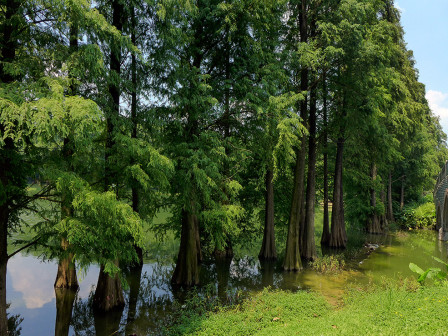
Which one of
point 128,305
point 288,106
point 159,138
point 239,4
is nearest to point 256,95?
point 288,106

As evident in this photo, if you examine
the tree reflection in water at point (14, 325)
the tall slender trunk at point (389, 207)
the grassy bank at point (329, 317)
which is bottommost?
the tree reflection in water at point (14, 325)

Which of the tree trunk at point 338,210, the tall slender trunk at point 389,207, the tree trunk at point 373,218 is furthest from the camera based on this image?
the tall slender trunk at point 389,207

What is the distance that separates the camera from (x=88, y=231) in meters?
6.63

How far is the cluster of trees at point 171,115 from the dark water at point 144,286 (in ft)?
2.46

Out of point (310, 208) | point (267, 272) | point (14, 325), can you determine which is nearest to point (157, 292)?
point (14, 325)

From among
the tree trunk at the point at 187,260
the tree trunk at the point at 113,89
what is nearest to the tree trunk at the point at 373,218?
the tree trunk at the point at 187,260

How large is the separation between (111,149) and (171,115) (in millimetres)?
3456

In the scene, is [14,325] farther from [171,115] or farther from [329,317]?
[329,317]

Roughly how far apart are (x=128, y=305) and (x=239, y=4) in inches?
420

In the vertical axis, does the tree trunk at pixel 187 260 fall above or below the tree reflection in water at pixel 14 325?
above

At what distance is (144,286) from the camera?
1256 cm

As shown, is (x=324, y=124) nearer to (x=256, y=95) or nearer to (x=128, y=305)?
(x=256, y=95)

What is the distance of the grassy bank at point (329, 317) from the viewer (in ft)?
19.6

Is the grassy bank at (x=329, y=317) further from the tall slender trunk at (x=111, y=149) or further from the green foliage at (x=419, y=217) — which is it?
the green foliage at (x=419, y=217)
